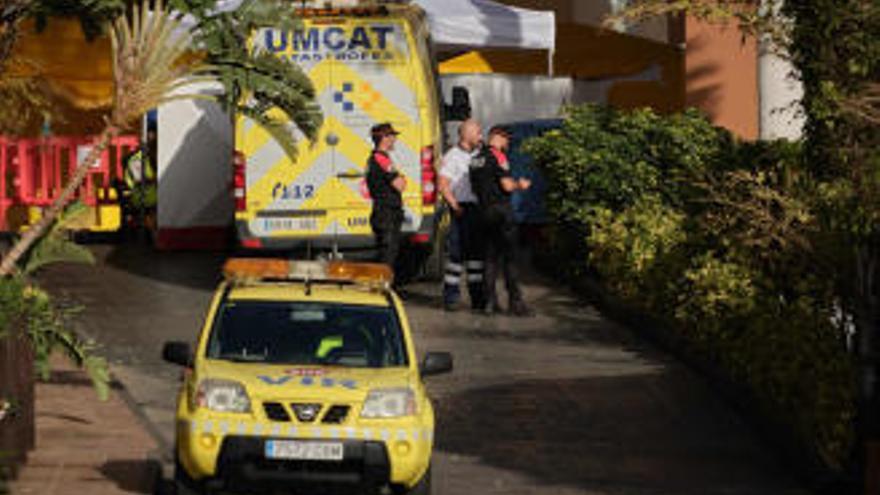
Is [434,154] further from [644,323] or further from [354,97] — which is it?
[644,323]

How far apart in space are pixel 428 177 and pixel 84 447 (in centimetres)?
942

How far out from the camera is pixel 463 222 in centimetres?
2475

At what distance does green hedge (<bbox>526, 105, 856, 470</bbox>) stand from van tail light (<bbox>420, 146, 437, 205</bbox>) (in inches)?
57.2

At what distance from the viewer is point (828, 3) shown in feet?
58.6

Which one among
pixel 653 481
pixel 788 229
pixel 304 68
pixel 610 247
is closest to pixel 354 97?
pixel 304 68

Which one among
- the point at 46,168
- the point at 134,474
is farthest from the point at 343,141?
the point at 134,474

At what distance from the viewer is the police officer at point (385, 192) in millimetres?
24188

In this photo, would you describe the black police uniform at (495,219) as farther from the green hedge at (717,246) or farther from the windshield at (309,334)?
the windshield at (309,334)

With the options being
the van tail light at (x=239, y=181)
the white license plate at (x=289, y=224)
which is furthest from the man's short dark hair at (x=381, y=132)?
the van tail light at (x=239, y=181)

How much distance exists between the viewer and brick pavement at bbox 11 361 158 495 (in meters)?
14.9

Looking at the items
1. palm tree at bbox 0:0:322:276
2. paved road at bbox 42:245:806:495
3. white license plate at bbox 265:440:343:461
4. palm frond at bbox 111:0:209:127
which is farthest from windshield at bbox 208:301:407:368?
palm frond at bbox 111:0:209:127

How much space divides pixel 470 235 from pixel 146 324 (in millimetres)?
3223

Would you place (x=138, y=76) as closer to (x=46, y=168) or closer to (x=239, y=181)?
(x=239, y=181)

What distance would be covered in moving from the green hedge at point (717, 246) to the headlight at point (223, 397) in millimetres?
3895
